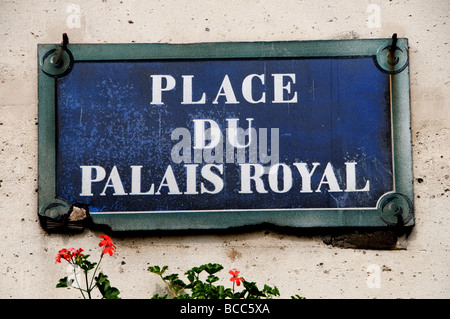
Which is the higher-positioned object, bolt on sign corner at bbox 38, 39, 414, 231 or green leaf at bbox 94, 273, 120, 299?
bolt on sign corner at bbox 38, 39, 414, 231

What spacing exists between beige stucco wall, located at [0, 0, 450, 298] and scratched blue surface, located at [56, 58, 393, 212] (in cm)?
14

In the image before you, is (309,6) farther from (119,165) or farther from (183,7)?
(119,165)

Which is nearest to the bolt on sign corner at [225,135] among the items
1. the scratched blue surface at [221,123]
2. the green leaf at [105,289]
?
the scratched blue surface at [221,123]

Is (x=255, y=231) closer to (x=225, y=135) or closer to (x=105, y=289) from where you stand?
(x=225, y=135)

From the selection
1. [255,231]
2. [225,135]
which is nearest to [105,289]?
[255,231]

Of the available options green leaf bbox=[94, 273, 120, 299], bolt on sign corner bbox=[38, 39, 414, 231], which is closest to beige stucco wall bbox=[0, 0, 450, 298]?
bolt on sign corner bbox=[38, 39, 414, 231]

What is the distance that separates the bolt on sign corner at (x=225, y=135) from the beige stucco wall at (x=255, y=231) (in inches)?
2.8

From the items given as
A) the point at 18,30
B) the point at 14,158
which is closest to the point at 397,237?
the point at 14,158

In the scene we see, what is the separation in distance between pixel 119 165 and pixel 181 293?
624 mm

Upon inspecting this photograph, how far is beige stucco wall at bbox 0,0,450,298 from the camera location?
313 cm

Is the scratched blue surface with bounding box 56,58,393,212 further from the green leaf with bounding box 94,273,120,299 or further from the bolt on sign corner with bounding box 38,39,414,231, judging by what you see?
the green leaf with bounding box 94,273,120,299

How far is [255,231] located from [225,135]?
0.44m
